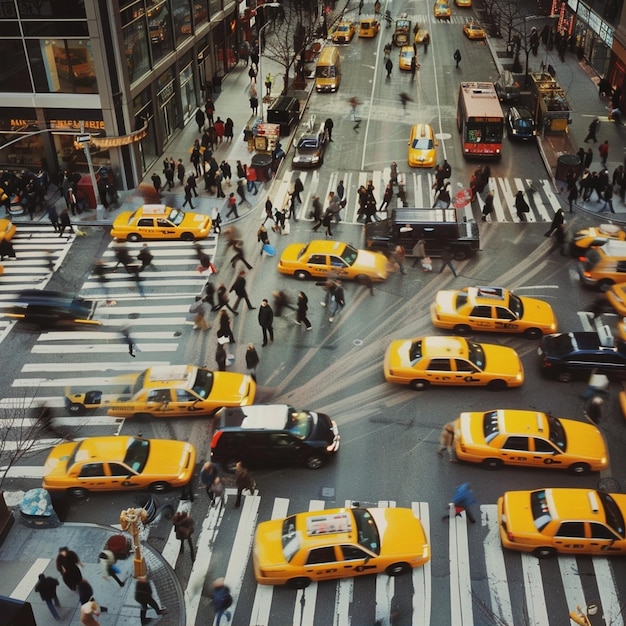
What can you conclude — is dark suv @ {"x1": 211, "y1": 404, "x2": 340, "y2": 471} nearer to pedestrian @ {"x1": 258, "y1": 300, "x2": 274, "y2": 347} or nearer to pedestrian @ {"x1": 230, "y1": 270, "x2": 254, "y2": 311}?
pedestrian @ {"x1": 258, "y1": 300, "x2": 274, "y2": 347}

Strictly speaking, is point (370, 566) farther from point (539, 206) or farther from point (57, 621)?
point (539, 206)

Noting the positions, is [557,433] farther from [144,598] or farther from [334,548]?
[144,598]

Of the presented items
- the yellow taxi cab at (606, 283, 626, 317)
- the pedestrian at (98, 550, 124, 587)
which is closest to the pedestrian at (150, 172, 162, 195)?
the yellow taxi cab at (606, 283, 626, 317)

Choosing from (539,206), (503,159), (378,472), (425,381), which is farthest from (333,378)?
(503,159)

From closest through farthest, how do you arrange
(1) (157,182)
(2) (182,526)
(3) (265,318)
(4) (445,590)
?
(4) (445,590) → (2) (182,526) → (3) (265,318) → (1) (157,182)

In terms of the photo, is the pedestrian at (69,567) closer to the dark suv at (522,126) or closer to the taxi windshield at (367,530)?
the taxi windshield at (367,530)

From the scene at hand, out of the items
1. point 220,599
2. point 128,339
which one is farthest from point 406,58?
point 220,599
